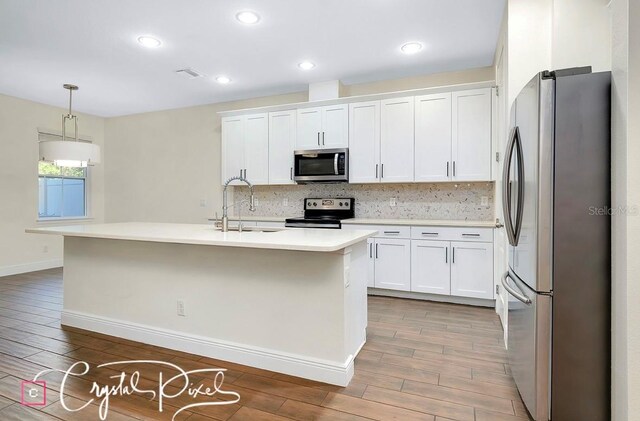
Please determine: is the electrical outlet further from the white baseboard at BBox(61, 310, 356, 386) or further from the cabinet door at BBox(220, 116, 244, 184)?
the cabinet door at BBox(220, 116, 244, 184)

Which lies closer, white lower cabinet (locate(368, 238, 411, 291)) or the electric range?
white lower cabinet (locate(368, 238, 411, 291))

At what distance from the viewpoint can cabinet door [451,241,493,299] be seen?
139 inches

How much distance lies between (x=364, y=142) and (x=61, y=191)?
16.8ft

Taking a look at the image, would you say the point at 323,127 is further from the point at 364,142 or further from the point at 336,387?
the point at 336,387

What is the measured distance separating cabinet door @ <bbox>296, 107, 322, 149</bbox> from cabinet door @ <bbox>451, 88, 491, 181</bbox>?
5.32ft

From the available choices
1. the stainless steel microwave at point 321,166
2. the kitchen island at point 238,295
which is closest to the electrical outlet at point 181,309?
the kitchen island at point 238,295

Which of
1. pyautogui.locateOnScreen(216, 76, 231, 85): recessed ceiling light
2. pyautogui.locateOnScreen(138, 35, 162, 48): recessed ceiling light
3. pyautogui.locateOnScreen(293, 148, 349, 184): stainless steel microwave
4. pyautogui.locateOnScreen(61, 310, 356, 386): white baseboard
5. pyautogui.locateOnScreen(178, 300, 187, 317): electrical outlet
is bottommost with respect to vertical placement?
pyautogui.locateOnScreen(61, 310, 356, 386): white baseboard

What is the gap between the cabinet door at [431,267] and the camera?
12.1ft

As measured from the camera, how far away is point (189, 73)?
4.11 meters

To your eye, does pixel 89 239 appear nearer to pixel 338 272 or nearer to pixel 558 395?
pixel 338 272

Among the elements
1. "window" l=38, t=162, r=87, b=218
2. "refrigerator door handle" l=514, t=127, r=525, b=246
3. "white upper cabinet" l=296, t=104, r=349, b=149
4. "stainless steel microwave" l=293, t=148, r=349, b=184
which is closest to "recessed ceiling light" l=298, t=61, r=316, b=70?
"white upper cabinet" l=296, t=104, r=349, b=149

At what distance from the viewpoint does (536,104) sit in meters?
1.64

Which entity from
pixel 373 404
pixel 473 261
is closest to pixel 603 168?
pixel 373 404

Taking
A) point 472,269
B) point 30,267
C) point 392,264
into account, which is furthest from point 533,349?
point 30,267
